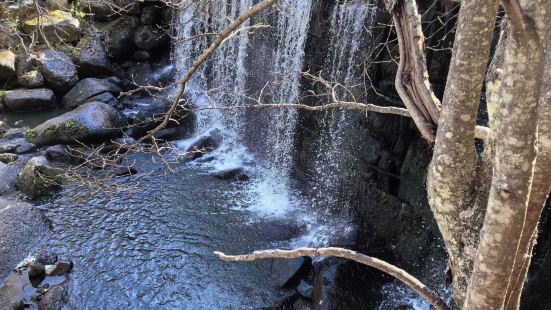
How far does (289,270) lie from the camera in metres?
6.50

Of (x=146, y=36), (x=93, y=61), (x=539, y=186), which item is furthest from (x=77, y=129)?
(x=539, y=186)

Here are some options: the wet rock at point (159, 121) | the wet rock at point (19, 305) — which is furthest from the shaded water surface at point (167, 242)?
the wet rock at point (159, 121)

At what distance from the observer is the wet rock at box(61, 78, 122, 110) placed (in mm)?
11523

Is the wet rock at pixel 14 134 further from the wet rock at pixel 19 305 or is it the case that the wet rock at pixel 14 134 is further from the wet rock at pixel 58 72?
the wet rock at pixel 19 305

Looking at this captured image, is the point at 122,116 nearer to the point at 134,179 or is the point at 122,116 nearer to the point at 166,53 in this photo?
the point at 134,179

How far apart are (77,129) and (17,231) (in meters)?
3.45

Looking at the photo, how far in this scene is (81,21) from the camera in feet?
42.8

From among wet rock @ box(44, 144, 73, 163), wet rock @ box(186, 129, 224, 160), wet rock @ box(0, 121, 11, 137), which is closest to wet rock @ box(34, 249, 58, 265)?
wet rock @ box(44, 144, 73, 163)

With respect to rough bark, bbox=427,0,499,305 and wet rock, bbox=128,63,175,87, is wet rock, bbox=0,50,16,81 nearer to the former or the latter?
wet rock, bbox=128,63,175,87

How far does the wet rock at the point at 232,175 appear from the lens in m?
9.38

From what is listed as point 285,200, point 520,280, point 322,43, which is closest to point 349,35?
point 322,43

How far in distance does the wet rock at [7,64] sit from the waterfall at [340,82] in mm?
8559

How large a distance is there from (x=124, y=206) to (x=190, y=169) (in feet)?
6.00

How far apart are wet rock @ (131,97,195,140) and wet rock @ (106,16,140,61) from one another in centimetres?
202
